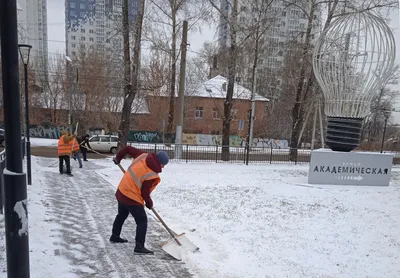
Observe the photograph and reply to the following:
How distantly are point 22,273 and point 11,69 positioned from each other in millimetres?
1458

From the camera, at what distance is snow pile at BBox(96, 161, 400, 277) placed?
437 centimetres

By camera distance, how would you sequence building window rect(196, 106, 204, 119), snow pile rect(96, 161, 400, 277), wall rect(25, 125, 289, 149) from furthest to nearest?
building window rect(196, 106, 204, 119), wall rect(25, 125, 289, 149), snow pile rect(96, 161, 400, 277)

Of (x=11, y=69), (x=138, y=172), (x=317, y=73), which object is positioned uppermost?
(x=317, y=73)

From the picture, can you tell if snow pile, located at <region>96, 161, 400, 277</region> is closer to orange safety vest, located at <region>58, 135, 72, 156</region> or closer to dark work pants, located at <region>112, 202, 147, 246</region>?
dark work pants, located at <region>112, 202, 147, 246</region>

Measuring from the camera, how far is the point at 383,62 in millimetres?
10070

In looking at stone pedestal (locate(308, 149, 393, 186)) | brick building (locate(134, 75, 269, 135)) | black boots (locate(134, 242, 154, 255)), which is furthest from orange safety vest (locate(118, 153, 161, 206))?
brick building (locate(134, 75, 269, 135))

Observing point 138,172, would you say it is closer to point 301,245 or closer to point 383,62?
point 301,245

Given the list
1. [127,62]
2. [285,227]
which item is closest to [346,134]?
[285,227]

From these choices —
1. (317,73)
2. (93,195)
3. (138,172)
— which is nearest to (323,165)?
(317,73)

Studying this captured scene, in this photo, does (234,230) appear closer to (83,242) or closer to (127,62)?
(83,242)

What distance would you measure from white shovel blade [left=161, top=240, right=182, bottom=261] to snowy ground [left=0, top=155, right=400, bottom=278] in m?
0.14

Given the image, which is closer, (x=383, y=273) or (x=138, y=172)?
(x=138, y=172)

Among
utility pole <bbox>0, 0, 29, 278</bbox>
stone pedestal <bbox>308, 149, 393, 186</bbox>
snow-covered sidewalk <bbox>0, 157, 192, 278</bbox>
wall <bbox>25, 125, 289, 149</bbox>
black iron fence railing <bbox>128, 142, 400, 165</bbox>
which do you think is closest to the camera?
utility pole <bbox>0, 0, 29, 278</bbox>

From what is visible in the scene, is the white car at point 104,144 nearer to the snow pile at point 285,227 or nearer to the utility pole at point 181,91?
the utility pole at point 181,91
